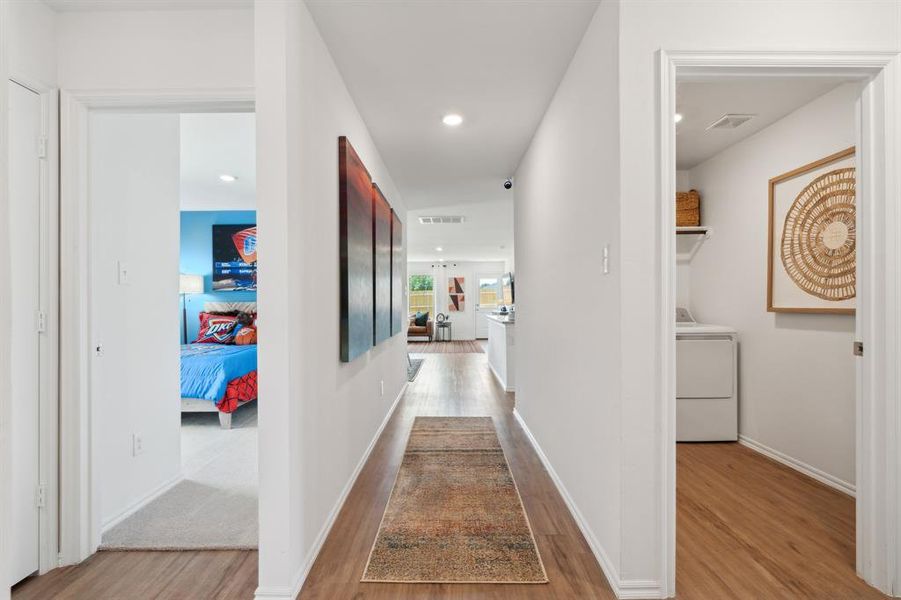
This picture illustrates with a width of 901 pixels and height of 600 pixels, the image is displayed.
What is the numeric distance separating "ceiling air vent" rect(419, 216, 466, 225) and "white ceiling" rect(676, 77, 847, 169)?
3442 millimetres

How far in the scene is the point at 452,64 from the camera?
2.23 metres

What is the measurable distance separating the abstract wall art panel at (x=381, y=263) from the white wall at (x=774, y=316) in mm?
2782

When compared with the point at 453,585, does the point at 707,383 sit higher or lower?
higher

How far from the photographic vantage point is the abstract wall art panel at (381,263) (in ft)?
10.0

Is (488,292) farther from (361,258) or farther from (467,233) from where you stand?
(361,258)

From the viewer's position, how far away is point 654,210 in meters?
1.55

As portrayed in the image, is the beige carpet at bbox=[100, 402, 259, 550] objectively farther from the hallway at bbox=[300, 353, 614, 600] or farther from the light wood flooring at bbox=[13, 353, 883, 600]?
the hallway at bbox=[300, 353, 614, 600]

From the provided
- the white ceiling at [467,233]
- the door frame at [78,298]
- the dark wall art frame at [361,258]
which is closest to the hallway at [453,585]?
the dark wall art frame at [361,258]

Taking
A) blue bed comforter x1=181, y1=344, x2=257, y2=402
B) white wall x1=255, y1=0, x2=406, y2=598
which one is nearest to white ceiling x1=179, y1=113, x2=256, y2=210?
white wall x1=255, y1=0, x2=406, y2=598

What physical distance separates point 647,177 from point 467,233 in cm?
610

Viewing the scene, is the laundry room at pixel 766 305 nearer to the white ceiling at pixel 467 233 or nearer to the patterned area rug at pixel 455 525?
the patterned area rug at pixel 455 525

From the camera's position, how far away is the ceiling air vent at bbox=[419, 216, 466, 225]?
618cm

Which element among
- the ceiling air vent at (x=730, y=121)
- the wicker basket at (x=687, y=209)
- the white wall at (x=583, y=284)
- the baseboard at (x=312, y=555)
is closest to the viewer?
the baseboard at (x=312, y=555)

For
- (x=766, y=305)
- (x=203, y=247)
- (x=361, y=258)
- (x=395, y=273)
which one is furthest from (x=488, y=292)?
(x=361, y=258)
